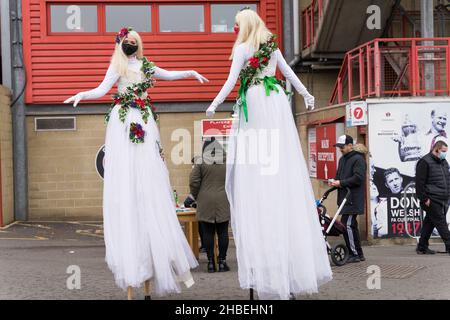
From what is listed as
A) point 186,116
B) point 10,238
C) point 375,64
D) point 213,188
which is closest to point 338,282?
point 213,188

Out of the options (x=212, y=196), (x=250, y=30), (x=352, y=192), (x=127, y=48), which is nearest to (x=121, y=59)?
(x=127, y=48)

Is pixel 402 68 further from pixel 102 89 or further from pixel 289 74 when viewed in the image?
pixel 102 89

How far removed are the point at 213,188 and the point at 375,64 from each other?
4681 mm

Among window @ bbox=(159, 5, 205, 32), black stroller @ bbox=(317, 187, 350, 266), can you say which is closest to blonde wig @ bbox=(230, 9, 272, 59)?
black stroller @ bbox=(317, 187, 350, 266)

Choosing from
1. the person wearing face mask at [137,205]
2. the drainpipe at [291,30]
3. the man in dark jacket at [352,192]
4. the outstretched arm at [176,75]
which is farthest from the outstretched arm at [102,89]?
the drainpipe at [291,30]

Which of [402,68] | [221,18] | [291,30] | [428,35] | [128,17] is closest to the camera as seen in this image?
[402,68]

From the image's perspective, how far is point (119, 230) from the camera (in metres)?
6.47

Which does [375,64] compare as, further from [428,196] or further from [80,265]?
[80,265]

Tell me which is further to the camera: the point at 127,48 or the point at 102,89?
the point at 127,48

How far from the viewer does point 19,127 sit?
16.2m

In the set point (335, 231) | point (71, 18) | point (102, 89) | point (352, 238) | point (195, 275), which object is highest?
point (71, 18)

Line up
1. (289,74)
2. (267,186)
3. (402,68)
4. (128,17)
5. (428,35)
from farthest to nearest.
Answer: (128,17) → (428,35) → (402,68) → (289,74) → (267,186)

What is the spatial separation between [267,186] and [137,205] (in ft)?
4.21

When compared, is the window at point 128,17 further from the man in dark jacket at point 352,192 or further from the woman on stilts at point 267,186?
the woman on stilts at point 267,186
